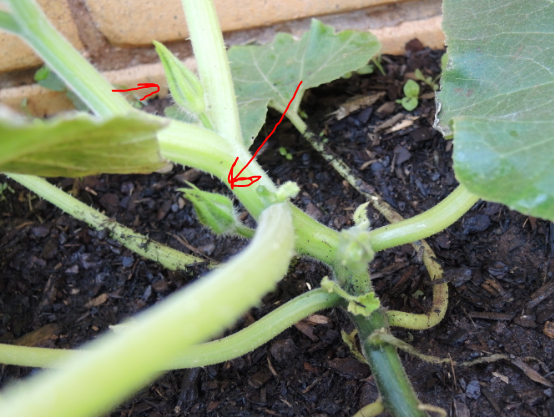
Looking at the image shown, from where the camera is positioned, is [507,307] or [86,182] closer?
[507,307]

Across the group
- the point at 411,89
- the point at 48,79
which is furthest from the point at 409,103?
the point at 48,79

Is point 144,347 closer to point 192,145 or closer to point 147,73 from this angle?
point 192,145

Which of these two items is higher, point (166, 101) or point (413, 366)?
point (166, 101)

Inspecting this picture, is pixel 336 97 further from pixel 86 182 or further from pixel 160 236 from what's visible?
pixel 86 182

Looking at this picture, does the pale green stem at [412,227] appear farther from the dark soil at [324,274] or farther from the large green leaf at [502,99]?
the large green leaf at [502,99]

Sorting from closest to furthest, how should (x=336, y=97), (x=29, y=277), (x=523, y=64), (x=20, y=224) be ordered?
(x=523, y=64)
(x=29, y=277)
(x=20, y=224)
(x=336, y=97)

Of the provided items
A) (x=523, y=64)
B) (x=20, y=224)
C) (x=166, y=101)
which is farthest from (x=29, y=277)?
(x=523, y=64)
